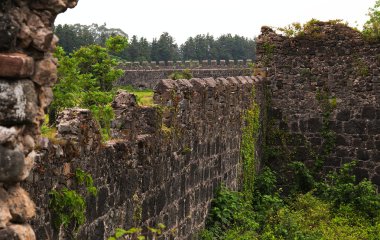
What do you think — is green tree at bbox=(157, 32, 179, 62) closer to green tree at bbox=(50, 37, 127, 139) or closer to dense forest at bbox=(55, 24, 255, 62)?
dense forest at bbox=(55, 24, 255, 62)

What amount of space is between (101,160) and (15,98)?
323cm

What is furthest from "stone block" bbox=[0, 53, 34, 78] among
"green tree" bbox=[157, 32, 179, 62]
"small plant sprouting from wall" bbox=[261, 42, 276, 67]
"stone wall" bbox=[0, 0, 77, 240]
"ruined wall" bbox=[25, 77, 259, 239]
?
"green tree" bbox=[157, 32, 179, 62]

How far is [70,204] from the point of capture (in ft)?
20.1

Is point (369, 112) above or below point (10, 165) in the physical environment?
below

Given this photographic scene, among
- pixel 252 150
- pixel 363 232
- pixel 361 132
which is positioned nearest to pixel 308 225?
pixel 363 232

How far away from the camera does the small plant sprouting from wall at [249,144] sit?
49.2 feet

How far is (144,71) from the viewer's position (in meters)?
45.8

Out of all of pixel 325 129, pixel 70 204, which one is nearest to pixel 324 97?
pixel 325 129

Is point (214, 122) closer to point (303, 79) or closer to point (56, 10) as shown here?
point (303, 79)

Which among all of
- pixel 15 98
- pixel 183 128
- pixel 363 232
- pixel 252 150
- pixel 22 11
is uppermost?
pixel 22 11

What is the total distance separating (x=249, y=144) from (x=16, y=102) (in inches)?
469

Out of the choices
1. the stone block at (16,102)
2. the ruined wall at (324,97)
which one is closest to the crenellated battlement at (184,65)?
the ruined wall at (324,97)

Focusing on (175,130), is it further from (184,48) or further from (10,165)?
(184,48)

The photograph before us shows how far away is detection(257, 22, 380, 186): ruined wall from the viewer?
1656cm
